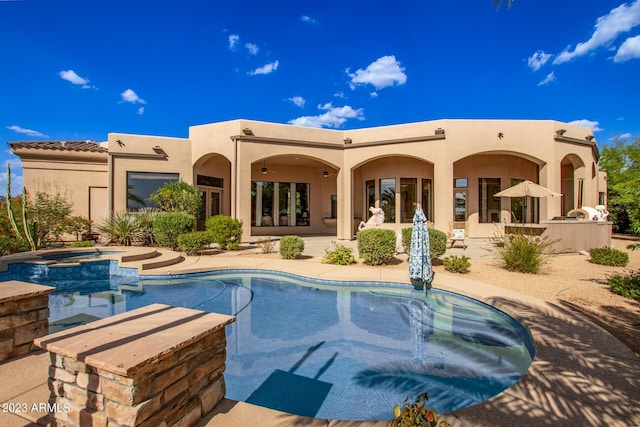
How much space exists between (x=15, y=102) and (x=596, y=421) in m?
24.3

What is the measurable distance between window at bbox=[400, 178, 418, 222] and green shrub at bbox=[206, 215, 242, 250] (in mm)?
8465

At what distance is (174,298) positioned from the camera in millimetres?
6371

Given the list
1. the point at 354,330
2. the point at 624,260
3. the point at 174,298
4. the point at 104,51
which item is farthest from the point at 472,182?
the point at 104,51

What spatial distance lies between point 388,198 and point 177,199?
33.2 feet

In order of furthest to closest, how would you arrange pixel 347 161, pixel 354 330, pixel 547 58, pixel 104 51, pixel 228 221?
pixel 547 58
pixel 347 161
pixel 104 51
pixel 228 221
pixel 354 330

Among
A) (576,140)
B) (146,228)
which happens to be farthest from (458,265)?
(576,140)

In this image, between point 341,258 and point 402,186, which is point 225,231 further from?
point 402,186

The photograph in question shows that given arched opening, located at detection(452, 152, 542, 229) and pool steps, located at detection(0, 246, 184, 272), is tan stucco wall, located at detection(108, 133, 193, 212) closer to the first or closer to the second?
→ pool steps, located at detection(0, 246, 184, 272)

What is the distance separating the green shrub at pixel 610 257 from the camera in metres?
8.57

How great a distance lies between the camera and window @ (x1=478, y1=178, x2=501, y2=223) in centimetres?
1529

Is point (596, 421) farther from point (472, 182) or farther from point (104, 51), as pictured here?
point (104, 51)

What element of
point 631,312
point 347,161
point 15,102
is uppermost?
point 15,102

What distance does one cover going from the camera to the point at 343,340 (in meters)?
4.52

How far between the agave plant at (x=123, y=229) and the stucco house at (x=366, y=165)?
7.07 feet
